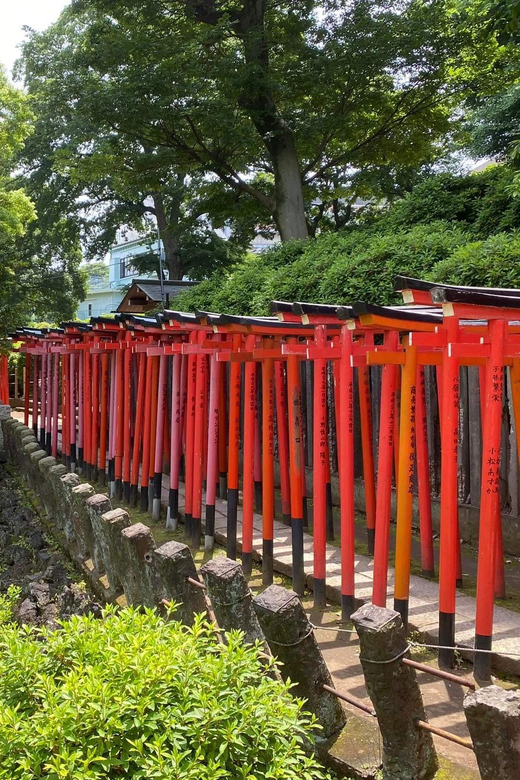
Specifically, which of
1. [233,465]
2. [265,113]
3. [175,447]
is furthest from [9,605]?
[265,113]

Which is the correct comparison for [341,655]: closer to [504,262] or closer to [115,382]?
[504,262]

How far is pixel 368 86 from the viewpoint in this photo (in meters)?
13.9

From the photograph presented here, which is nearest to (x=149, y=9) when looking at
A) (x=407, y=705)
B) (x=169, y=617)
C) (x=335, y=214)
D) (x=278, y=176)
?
(x=278, y=176)

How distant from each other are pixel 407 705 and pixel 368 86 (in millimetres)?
13494

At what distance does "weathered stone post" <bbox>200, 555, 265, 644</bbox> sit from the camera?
319 centimetres

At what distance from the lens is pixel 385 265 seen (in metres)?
8.02

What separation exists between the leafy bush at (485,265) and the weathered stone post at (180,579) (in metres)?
3.91

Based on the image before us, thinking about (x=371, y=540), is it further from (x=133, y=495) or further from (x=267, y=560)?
(x=133, y=495)

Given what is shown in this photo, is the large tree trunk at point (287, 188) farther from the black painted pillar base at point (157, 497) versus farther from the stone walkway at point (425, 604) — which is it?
the stone walkway at point (425, 604)

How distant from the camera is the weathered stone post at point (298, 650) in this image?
283 centimetres

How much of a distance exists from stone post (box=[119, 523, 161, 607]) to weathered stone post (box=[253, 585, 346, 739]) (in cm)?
141

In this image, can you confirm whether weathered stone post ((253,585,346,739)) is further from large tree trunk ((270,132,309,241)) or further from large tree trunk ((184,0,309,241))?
large tree trunk ((270,132,309,241))

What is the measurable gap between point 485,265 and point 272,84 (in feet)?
26.9

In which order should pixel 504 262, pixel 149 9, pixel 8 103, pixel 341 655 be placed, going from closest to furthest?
pixel 341 655, pixel 504 262, pixel 149 9, pixel 8 103
